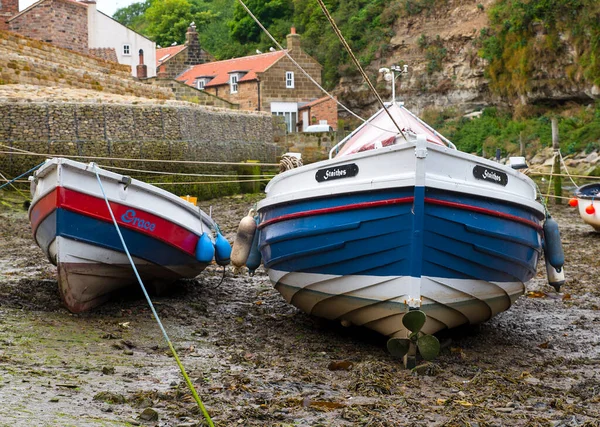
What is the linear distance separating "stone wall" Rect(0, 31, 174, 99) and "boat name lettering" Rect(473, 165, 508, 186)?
58.1ft

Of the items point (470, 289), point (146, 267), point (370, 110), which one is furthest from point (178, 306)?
point (370, 110)

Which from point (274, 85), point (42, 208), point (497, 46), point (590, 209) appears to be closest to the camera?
point (42, 208)

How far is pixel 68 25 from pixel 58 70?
9109mm

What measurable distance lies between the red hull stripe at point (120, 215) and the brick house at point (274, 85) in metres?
29.4

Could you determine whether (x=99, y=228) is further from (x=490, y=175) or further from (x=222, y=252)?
(x=490, y=175)

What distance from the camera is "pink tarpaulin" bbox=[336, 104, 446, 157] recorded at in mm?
7926

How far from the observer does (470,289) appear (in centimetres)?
668

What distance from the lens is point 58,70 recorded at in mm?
24562

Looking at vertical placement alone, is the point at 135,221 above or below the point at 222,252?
above

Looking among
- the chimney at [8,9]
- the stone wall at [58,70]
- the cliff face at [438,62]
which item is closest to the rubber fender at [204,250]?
the stone wall at [58,70]

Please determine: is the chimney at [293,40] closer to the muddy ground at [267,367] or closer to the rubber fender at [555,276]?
the muddy ground at [267,367]

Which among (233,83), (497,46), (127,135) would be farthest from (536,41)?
(127,135)

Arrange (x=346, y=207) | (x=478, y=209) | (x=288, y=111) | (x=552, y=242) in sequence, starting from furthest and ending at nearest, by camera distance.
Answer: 1. (x=288, y=111)
2. (x=552, y=242)
3. (x=346, y=207)
4. (x=478, y=209)

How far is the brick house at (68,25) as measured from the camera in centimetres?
3167
